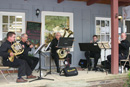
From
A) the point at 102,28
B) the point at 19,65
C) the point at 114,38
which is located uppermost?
the point at 102,28

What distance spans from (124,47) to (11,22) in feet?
14.2

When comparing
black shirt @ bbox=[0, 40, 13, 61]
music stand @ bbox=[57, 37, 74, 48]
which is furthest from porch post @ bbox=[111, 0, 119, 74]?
black shirt @ bbox=[0, 40, 13, 61]

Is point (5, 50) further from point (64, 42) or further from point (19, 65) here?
point (64, 42)

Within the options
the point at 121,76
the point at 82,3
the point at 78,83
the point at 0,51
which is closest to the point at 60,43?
the point at 78,83

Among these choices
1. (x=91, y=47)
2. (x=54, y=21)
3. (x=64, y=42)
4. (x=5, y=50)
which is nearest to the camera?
(x=5, y=50)

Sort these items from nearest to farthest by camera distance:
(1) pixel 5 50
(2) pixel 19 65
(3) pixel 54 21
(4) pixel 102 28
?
(1) pixel 5 50 → (2) pixel 19 65 → (3) pixel 54 21 → (4) pixel 102 28

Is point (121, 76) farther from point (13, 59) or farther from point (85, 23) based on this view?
point (13, 59)

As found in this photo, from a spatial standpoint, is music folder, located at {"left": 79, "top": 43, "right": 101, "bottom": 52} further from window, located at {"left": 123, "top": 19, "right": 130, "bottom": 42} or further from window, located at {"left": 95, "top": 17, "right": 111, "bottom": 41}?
window, located at {"left": 123, "top": 19, "right": 130, "bottom": 42}

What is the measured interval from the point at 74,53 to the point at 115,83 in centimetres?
252

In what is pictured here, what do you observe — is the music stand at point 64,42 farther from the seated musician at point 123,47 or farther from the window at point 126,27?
the window at point 126,27

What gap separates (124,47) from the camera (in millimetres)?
5812

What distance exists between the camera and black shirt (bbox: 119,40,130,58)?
578 cm

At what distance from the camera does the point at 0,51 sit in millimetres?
4199

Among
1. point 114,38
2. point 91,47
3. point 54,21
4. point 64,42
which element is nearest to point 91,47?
point 91,47
